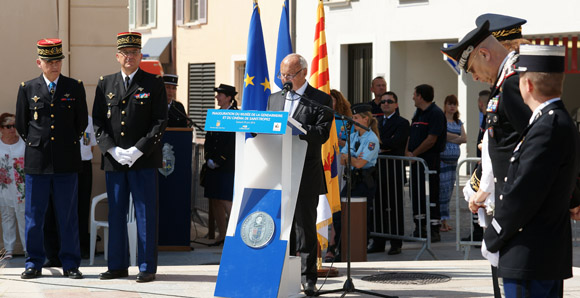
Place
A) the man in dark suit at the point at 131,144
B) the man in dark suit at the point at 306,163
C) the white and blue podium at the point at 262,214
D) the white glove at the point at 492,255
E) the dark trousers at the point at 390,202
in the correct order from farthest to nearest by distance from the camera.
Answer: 1. the dark trousers at the point at 390,202
2. the man in dark suit at the point at 131,144
3. the man in dark suit at the point at 306,163
4. the white and blue podium at the point at 262,214
5. the white glove at the point at 492,255

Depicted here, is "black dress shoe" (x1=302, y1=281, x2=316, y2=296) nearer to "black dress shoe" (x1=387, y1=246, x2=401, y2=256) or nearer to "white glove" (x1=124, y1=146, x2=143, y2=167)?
"white glove" (x1=124, y1=146, x2=143, y2=167)

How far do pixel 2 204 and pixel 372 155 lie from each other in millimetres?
3967

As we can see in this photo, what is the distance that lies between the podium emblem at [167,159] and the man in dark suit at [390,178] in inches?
94.7

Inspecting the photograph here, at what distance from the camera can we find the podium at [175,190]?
11.1 metres

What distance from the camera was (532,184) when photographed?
4.27 meters

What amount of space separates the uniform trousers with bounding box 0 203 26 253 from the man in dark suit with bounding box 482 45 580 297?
276 inches

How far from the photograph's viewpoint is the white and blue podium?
6.80m

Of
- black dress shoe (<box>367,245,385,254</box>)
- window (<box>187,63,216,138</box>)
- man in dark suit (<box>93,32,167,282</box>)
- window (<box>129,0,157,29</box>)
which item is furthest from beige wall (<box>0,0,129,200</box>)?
window (<box>129,0,157,29</box>)

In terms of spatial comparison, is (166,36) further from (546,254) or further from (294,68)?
(546,254)

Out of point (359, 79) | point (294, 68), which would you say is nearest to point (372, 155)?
point (294, 68)

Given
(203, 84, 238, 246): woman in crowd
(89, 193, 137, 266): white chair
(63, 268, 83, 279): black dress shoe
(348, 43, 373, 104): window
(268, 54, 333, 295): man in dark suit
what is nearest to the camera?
(268, 54, 333, 295): man in dark suit

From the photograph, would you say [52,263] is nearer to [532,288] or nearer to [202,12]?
[532,288]

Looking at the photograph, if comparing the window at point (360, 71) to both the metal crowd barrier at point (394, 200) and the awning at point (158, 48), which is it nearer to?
the awning at point (158, 48)

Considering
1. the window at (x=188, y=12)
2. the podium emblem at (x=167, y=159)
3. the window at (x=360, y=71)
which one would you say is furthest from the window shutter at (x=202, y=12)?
the podium emblem at (x=167, y=159)
